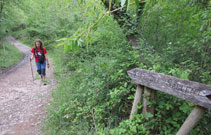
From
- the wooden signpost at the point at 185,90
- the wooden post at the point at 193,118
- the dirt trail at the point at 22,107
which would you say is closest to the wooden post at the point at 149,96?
the wooden signpost at the point at 185,90

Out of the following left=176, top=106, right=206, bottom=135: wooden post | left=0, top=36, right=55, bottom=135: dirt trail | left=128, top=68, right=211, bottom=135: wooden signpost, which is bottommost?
left=0, top=36, right=55, bottom=135: dirt trail

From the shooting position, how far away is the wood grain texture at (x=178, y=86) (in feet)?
5.24

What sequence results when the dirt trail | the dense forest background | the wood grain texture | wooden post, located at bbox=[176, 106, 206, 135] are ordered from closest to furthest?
the wood grain texture < wooden post, located at bbox=[176, 106, 206, 135] < the dense forest background < the dirt trail

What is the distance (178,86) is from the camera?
5.93ft

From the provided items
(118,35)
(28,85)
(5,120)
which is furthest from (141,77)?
(28,85)

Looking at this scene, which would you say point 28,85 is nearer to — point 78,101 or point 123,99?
point 78,101

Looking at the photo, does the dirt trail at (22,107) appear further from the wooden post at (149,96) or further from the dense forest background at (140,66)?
the wooden post at (149,96)

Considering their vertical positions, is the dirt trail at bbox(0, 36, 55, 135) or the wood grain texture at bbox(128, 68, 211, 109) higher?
the wood grain texture at bbox(128, 68, 211, 109)

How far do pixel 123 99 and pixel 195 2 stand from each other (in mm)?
2912

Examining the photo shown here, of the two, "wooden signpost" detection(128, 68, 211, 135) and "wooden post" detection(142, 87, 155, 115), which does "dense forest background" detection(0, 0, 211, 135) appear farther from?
"wooden signpost" detection(128, 68, 211, 135)

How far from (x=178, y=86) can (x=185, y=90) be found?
0.09 m

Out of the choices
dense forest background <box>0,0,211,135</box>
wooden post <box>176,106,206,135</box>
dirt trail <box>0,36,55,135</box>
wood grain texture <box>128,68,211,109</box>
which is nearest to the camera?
wood grain texture <box>128,68,211,109</box>

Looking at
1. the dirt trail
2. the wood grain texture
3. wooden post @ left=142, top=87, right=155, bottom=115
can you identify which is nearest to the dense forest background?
wooden post @ left=142, top=87, right=155, bottom=115

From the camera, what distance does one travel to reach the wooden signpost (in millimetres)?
1606
